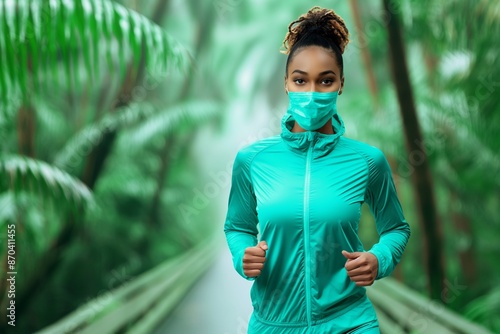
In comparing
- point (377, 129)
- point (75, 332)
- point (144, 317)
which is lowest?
point (144, 317)

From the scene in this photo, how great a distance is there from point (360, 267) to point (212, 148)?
22.5 ft

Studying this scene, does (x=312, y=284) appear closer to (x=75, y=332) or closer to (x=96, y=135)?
(x=75, y=332)

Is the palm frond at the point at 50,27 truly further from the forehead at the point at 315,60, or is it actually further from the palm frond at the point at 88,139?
the palm frond at the point at 88,139

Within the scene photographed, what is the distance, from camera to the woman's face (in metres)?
1.58

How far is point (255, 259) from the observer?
1.48m

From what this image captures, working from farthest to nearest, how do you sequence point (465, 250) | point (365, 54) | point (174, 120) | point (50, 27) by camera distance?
point (465, 250), point (365, 54), point (174, 120), point (50, 27)

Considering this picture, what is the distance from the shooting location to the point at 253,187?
1.64m

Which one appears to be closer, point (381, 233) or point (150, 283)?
point (381, 233)

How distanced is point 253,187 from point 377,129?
5.95 metres

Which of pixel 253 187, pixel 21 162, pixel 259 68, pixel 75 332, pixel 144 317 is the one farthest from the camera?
pixel 259 68

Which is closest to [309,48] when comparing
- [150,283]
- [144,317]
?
[144,317]

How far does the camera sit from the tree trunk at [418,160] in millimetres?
5195

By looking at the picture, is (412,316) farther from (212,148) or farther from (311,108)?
A: (212,148)

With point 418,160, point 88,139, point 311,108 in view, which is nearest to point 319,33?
point 311,108
